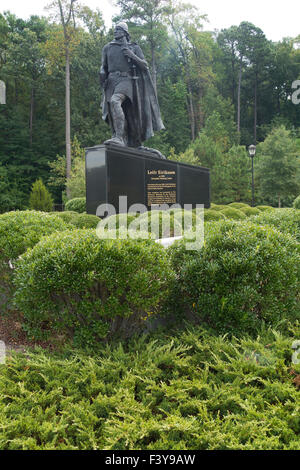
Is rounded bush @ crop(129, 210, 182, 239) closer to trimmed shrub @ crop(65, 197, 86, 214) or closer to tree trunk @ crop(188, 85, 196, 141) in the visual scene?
trimmed shrub @ crop(65, 197, 86, 214)

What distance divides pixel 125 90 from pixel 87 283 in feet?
27.8

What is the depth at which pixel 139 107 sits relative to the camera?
434 inches

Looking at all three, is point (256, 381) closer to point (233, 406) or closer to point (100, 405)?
point (233, 406)

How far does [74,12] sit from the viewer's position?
25.6 metres

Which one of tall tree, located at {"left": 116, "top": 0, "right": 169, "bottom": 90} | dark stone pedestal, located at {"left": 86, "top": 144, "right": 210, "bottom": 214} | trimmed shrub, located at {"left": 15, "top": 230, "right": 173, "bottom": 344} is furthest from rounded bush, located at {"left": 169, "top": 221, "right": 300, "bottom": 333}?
tall tree, located at {"left": 116, "top": 0, "right": 169, "bottom": 90}

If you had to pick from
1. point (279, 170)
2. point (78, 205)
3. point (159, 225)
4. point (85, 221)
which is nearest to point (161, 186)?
point (85, 221)

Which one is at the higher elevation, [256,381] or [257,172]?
[257,172]

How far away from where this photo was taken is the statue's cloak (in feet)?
35.4

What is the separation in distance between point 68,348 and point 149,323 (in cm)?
91

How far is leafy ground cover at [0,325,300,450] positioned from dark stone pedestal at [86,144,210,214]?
253 inches

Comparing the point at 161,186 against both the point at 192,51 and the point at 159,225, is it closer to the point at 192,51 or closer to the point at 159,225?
the point at 159,225

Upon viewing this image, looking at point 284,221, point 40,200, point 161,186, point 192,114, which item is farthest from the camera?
point 192,114
